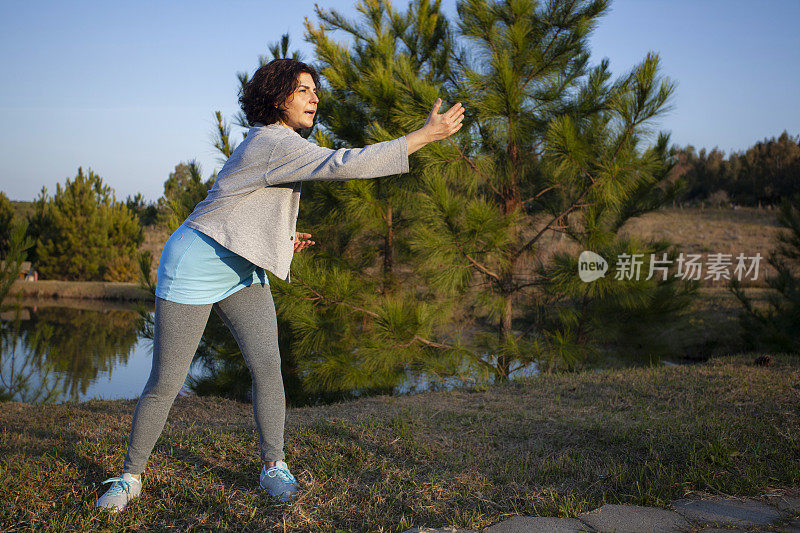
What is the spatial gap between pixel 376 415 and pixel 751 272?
12.6 metres

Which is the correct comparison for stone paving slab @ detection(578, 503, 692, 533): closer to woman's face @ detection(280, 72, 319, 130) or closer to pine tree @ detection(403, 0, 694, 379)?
woman's face @ detection(280, 72, 319, 130)

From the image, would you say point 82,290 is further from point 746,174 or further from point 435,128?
point 746,174

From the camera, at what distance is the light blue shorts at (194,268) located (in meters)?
1.75

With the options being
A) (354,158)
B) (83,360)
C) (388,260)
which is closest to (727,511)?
(354,158)

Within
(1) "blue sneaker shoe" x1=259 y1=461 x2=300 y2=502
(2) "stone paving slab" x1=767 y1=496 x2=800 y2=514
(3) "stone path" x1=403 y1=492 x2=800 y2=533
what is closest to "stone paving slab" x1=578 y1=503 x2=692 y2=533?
Result: (3) "stone path" x1=403 y1=492 x2=800 y2=533

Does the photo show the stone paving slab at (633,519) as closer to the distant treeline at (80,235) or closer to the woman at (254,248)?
the woman at (254,248)

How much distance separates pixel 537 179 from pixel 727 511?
178 inches

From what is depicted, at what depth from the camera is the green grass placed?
5.78 ft

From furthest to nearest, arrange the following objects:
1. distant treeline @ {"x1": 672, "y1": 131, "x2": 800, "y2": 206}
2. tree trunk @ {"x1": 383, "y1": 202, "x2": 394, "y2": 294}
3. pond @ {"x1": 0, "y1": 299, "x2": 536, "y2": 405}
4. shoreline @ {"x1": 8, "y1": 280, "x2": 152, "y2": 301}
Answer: distant treeline @ {"x1": 672, "y1": 131, "x2": 800, "y2": 206}
shoreline @ {"x1": 8, "y1": 280, "x2": 152, "y2": 301}
tree trunk @ {"x1": 383, "y1": 202, "x2": 394, "y2": 294}
pond @ {"x1": 0, "y1": 299, "x2": 536, "y2": 405}

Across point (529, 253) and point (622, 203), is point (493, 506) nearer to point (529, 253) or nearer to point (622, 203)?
point (529, 253)

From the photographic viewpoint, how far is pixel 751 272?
42.5 ft

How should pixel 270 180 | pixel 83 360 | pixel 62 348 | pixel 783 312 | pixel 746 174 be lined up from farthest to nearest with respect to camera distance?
pixel 746 174 → pixel 62 348 → pixel 83 360 → pixel 783 312 → pixel 270 180

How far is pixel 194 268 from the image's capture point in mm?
1761

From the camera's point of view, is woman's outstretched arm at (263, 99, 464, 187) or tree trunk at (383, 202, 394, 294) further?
tree trunk at (383, 202, 394, 294)
